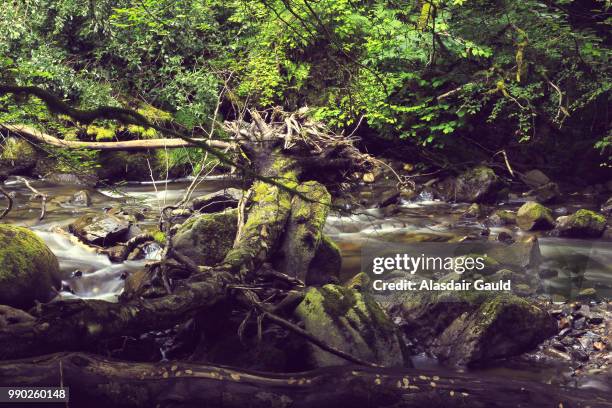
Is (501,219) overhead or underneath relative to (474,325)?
overhead

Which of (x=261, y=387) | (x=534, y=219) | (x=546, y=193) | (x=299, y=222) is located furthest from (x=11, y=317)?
(x=546, y=193)

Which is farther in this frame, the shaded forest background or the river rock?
the shaded forest background

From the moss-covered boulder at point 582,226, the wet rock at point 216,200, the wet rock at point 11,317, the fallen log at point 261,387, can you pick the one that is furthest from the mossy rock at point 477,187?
the wet rock at point 11,317

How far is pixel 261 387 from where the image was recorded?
13.4ft

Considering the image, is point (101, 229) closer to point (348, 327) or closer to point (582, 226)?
point (348, 327)

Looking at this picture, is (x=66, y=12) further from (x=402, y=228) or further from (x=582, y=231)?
(x=582, y=231)

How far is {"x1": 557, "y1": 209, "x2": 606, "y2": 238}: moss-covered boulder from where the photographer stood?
32.7 feet

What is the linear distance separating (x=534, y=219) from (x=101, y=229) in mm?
7203

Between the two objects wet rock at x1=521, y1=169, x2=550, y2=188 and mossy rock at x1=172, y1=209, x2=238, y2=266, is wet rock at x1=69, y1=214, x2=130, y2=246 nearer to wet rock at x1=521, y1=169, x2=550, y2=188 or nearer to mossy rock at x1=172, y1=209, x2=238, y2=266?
mossy rock at x1=172, y1=209, x2=238, y2=266

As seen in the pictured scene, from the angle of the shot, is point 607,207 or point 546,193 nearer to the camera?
point 607,207

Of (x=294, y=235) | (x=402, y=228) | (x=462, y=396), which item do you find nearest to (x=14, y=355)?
(x=462, y=396)

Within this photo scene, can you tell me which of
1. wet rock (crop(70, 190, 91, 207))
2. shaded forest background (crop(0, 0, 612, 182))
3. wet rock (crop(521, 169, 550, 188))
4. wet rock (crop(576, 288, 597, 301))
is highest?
shaded forest background (crop(0, 0, 612, 182))

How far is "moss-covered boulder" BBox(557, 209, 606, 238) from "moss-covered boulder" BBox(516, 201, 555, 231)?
329 millimetres

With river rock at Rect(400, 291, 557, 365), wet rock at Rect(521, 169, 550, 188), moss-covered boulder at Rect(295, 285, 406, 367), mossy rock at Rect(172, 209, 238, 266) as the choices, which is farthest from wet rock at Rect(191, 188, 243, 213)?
wet rock at Rect(521, 169, 550, 188)
